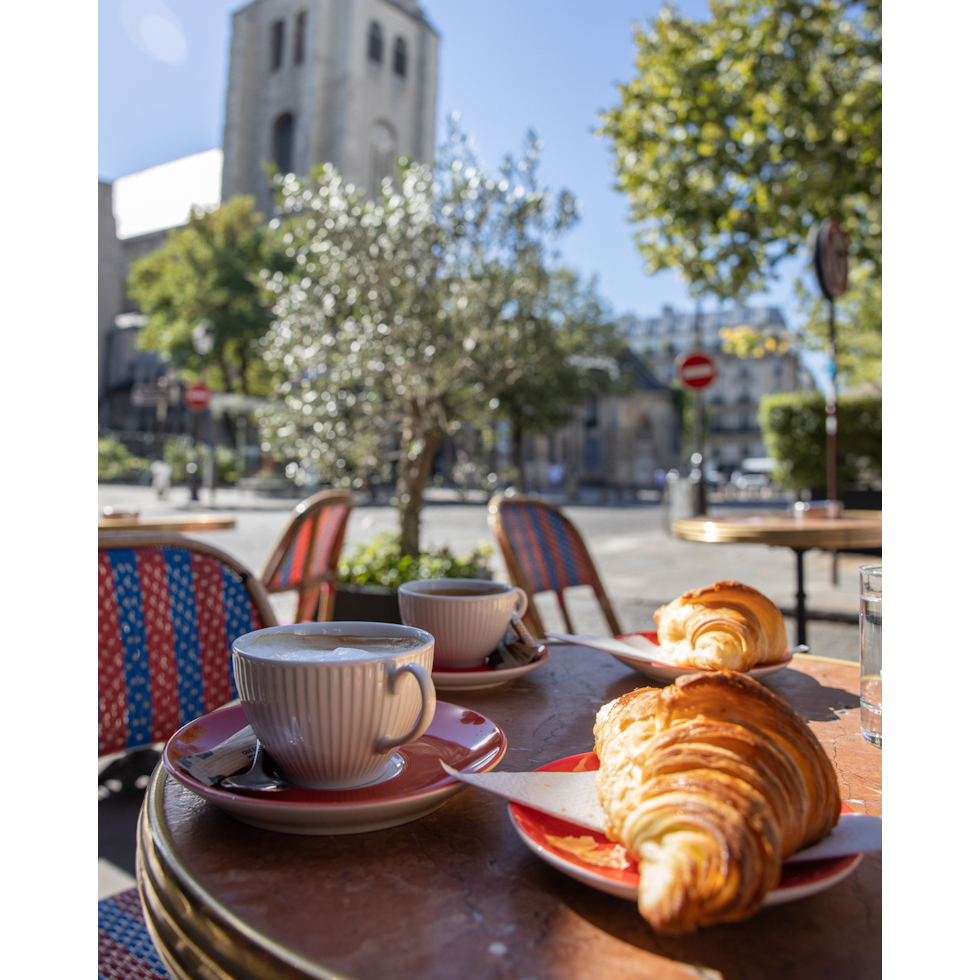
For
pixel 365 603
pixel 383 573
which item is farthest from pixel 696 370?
pixel 365 603

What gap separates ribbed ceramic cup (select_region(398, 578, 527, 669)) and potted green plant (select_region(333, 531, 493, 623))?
2878 millimetres

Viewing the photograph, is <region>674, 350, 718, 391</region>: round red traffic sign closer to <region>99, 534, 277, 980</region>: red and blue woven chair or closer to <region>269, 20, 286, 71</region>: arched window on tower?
<region>99, 534, 277, 980</region>: red and blue woven chair

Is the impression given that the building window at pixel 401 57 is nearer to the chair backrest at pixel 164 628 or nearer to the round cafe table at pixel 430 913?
the chair backrest at pixel 164 628

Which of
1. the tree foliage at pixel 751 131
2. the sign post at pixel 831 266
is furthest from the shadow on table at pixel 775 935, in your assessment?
the tree foliage at pixel 751 131

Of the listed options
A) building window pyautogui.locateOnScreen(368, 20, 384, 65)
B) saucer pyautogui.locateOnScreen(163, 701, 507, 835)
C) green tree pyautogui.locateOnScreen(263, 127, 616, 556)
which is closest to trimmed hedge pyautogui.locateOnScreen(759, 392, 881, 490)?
green tree pyautogui.locateOnScreen(263, 127, 616, 556)

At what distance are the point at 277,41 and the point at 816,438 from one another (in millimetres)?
39057

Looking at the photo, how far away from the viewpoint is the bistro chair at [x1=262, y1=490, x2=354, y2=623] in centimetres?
312

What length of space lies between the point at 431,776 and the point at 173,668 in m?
1.07

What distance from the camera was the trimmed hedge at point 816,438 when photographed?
38.8ft

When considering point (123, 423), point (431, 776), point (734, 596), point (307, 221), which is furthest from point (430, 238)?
point (123, 423)

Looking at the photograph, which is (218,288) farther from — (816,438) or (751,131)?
(751,131)

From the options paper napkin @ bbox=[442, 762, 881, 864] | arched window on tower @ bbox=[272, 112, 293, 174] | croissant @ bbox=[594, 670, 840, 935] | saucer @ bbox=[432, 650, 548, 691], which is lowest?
saucer @ bbox=[432, 650, 548, 691]

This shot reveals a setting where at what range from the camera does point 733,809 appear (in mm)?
514

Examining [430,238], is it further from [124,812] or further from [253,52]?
[253,52]
